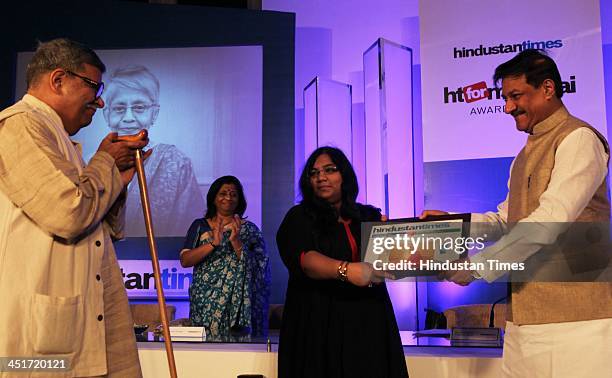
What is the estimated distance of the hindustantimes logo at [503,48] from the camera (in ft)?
15.2

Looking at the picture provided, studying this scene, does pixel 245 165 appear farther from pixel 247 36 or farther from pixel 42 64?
pixel 42 64

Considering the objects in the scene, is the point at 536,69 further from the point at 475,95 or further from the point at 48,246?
the point at 475,95

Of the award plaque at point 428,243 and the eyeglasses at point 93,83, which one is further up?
the eyeglasses at point 93,83

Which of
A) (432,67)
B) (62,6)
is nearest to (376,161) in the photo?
(432,67)

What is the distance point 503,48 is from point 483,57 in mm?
143

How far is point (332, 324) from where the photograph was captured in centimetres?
257

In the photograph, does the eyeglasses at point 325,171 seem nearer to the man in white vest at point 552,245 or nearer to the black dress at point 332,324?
the black dress at point 332,324

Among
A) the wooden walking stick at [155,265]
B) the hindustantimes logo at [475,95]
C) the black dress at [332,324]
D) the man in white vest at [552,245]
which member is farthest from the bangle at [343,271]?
the hindustantimes logo at [475,95]

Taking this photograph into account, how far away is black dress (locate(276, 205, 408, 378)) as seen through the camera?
2.54 meters

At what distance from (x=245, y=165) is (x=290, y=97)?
643mm

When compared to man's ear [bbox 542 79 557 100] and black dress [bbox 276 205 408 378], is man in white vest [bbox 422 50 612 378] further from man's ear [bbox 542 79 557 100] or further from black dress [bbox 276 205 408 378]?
black dress [bbox 276 205 408 378]

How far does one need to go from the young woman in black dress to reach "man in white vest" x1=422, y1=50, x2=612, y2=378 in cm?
53

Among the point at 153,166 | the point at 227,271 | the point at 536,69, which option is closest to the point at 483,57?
the point at 227,271

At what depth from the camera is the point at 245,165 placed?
5.53 metres
